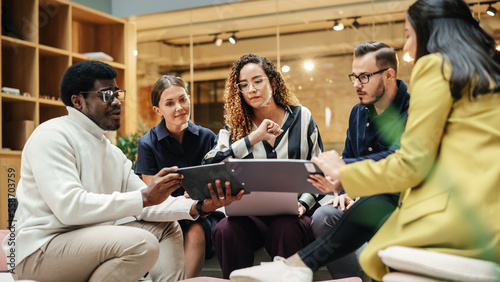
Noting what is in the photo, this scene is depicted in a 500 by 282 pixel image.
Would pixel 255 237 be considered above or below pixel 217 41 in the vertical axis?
below

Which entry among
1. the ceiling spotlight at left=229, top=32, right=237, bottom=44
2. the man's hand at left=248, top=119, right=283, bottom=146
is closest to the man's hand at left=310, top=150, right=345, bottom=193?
the man's hand at left=248, top=119, right=283, bottom=146

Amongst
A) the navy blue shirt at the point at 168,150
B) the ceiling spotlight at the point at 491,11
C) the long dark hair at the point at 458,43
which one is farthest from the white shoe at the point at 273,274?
the ceiling spotlight at the point at 491,11

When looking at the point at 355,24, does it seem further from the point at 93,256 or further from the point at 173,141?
the point at 93,256

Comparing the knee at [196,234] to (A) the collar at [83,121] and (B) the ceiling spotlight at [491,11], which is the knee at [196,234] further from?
(B) the ceiling spotlight at [491,11]

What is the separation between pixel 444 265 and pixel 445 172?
9.6 inches

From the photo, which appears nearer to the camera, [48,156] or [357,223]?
[357,223]

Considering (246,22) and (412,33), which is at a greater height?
(246,22)

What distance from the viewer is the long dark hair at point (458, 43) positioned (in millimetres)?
1348

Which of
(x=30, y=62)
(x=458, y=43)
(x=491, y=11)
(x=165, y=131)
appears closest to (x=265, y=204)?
(x=165, y=131)

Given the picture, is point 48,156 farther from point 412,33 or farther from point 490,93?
point 490,93

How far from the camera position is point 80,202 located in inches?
72.4

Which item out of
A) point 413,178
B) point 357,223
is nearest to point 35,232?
point 357,223

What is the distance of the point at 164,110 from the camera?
2.81 metres

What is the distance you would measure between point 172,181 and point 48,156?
0.44 metres
